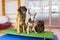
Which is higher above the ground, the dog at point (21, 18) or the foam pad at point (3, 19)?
the dog at point (21, 18)

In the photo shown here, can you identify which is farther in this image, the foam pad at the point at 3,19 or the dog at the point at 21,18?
the foam pad at the point at 3,19

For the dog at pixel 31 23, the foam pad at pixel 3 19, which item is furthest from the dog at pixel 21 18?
the foam pad at pixel 3 19

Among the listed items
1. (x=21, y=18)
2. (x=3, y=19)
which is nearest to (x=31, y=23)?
(x=21, y=18)

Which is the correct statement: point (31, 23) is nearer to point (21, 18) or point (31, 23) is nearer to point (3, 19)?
point (21, 18)

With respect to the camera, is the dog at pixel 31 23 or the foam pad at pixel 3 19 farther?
the foam pad at pixel 3 19

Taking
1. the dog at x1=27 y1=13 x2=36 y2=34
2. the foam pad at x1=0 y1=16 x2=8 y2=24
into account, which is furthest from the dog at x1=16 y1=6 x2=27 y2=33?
the foam pad at x1=0 y1=16 x2=8 y2=24

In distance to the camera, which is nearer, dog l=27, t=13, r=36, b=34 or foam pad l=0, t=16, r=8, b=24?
dog l=27, t=13, r=36, b=34

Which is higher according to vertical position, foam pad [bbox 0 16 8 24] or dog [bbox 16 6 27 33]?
dog [bbox 16 6 27 33]

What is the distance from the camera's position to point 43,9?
5.02m

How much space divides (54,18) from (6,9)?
206cm

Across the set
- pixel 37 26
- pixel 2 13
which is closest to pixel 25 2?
pixel 2 13

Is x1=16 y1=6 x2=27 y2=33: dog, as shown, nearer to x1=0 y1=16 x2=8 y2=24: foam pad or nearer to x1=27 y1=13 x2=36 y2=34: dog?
x1=27 y1=13 x2=36 y2=34: dog

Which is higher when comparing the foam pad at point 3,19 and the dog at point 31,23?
the dog at point 31,23

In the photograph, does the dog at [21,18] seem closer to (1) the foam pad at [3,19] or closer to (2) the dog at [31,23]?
(2) the dog at [31,23]
